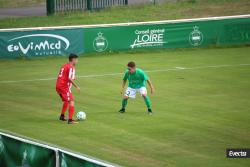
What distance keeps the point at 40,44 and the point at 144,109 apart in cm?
1308

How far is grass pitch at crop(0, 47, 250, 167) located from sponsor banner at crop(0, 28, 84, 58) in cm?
48

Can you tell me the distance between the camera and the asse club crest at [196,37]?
41.5 metres

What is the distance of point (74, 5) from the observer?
49.8 meters

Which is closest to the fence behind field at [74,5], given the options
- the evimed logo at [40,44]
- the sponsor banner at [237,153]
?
the evimed logo at [40,44]

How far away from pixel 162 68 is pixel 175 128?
1301 cm

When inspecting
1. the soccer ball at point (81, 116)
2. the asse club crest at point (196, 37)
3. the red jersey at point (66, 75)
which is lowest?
the asse club crest at point (196, 37)

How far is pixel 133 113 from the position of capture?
83.8 feet

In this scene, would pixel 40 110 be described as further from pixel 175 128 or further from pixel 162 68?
pixel 162 68

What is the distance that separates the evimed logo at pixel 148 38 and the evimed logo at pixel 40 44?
13.6 feet

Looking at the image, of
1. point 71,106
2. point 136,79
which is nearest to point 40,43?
point 136,79

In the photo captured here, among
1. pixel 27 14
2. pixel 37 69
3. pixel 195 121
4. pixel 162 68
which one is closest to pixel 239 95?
pixel 195 121

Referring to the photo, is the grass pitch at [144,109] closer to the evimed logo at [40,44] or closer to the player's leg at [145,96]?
the player's leg at [145,96]

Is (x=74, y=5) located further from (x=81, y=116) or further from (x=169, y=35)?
(x=81, y=116)

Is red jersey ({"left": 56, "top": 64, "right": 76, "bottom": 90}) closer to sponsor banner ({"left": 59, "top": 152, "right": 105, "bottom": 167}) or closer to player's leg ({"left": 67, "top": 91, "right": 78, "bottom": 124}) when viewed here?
player's leg ({"left": 67, "top": 91, "right": 78, "bottom": 124})
